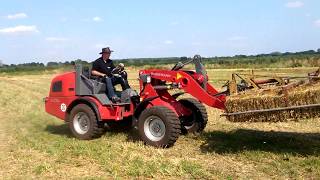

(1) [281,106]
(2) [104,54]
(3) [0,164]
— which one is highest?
(2) [104,54]

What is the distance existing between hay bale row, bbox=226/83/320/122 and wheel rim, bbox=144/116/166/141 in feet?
5.08

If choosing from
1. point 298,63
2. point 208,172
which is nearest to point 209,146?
point 208,172

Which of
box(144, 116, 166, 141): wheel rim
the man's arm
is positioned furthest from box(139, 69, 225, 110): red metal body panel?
the man's arm

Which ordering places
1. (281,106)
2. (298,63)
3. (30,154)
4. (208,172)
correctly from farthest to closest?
(298,63) < (30,154) < (281,106) < (208,172)

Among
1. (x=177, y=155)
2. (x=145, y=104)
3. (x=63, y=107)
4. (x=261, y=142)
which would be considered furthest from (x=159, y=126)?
(x=63, y=107)

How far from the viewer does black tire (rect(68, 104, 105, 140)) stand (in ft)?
37.0

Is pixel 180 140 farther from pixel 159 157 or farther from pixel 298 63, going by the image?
pixel 298 63

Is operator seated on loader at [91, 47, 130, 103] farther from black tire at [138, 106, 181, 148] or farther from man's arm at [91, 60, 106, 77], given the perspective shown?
black tire at [138, 106, 181, 148]

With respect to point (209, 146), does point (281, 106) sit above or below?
above

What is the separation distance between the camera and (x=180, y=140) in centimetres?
1074

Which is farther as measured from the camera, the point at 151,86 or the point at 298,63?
the point at 298,63

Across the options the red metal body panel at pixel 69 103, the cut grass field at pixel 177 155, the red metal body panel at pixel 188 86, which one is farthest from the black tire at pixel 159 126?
the red metal body panel at pixel 69 103

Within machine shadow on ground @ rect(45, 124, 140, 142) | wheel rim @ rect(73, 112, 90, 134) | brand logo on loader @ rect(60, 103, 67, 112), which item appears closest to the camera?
machine shadow on ground @ rect(45, 124, 140, 142)

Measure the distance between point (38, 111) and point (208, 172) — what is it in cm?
1068
